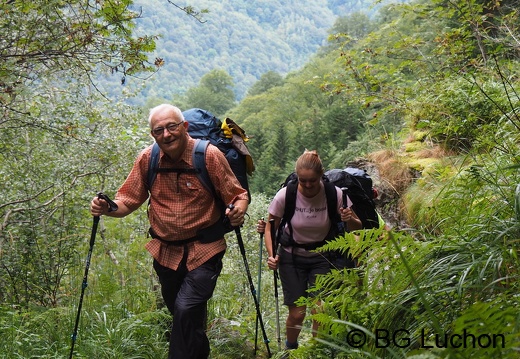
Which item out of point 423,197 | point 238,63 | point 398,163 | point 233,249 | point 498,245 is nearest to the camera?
point 498,245

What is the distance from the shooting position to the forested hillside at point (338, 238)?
1874 millimetres

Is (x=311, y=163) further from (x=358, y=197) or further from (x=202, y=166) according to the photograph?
(x=202, y=166)

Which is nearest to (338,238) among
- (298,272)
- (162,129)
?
(298,272)

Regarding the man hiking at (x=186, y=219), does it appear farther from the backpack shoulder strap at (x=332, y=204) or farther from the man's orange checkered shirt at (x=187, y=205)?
the backpack shoulder strap at (x=332, y=204)

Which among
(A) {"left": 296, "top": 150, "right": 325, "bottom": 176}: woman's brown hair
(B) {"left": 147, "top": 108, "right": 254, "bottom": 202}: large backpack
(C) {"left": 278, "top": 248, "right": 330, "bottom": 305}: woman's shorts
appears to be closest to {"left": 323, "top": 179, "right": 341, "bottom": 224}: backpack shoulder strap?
(A) {"left": 296, "top": 150, "right": 325, "bottom": 176}: woman's brown hair

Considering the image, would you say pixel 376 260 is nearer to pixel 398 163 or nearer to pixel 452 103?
→ pixel 452 103

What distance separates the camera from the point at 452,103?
719 centimetres

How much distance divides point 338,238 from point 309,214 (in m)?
1.30

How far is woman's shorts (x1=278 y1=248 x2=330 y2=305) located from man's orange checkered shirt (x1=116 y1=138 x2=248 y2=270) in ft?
2.55

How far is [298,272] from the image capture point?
458cm

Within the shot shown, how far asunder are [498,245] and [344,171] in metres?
3.05

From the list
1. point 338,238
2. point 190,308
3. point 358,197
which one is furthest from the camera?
point 358,197

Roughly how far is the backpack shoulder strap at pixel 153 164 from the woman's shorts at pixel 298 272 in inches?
55.2

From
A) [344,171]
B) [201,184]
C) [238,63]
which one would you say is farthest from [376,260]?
[238,63]
